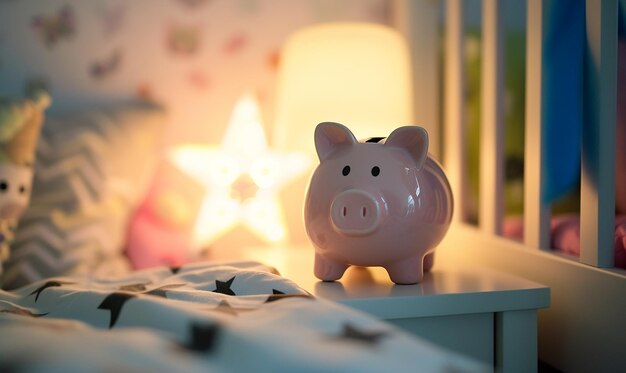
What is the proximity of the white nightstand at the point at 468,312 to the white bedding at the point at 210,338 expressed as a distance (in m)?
0.19

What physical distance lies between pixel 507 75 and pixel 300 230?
0.74m

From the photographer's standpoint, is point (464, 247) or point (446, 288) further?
point (464, 247)

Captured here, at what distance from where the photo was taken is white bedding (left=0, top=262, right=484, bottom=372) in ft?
1.56

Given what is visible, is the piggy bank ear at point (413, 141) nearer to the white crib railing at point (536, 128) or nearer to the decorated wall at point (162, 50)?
the white crib railing at point (536, 128)

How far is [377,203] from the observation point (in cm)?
83

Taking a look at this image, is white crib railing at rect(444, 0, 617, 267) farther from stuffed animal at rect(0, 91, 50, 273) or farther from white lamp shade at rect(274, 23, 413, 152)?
stuffed animal at rect(0, 91, 50, 273)

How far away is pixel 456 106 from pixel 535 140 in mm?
415

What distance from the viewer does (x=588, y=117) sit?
0.91 m

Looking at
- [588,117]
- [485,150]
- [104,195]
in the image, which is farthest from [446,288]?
[104,195]

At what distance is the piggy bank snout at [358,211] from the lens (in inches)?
32.7

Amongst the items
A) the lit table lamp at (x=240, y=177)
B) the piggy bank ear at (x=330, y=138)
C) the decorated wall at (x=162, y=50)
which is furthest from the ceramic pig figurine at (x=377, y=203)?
the decorated wall at (x=162, y=50)

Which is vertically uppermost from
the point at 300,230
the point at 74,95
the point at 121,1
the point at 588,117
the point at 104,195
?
the point at 121,1

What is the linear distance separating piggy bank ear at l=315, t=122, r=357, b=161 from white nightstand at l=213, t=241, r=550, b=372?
0.71ft

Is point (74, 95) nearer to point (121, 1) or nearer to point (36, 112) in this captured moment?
point (121, 1)
